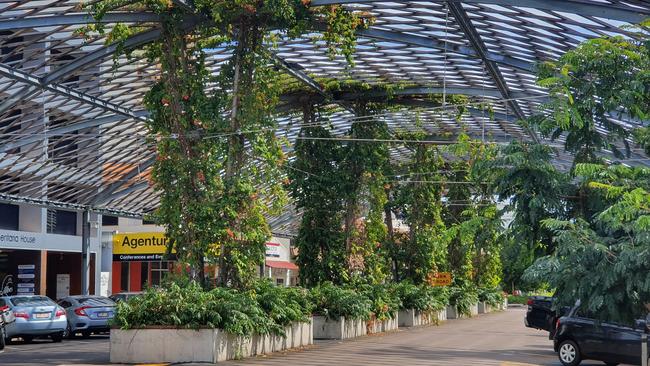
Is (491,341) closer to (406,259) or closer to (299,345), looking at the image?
(299,345)

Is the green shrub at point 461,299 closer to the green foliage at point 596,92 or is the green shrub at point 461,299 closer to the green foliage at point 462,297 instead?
the green foliage at point 462,297

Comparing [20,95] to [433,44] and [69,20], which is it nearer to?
[69,20]

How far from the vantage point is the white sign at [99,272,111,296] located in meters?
56.6

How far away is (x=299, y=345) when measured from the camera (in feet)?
88.4

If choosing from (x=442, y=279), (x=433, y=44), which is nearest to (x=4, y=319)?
(x=433, y=44)

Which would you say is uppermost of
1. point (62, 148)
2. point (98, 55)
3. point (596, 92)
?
point (98, 55)

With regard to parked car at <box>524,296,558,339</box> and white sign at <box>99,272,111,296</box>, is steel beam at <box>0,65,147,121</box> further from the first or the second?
white sign at <box>99,272,111,296</box>

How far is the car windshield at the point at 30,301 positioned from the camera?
1198 inches

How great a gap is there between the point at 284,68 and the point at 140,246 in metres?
27.2

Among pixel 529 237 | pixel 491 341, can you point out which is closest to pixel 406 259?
pixel 491 341

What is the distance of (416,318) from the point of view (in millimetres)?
42750

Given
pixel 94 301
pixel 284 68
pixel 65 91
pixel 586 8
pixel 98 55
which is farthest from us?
pixel 94 301

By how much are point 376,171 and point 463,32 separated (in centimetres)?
993

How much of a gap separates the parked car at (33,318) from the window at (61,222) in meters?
20.8
